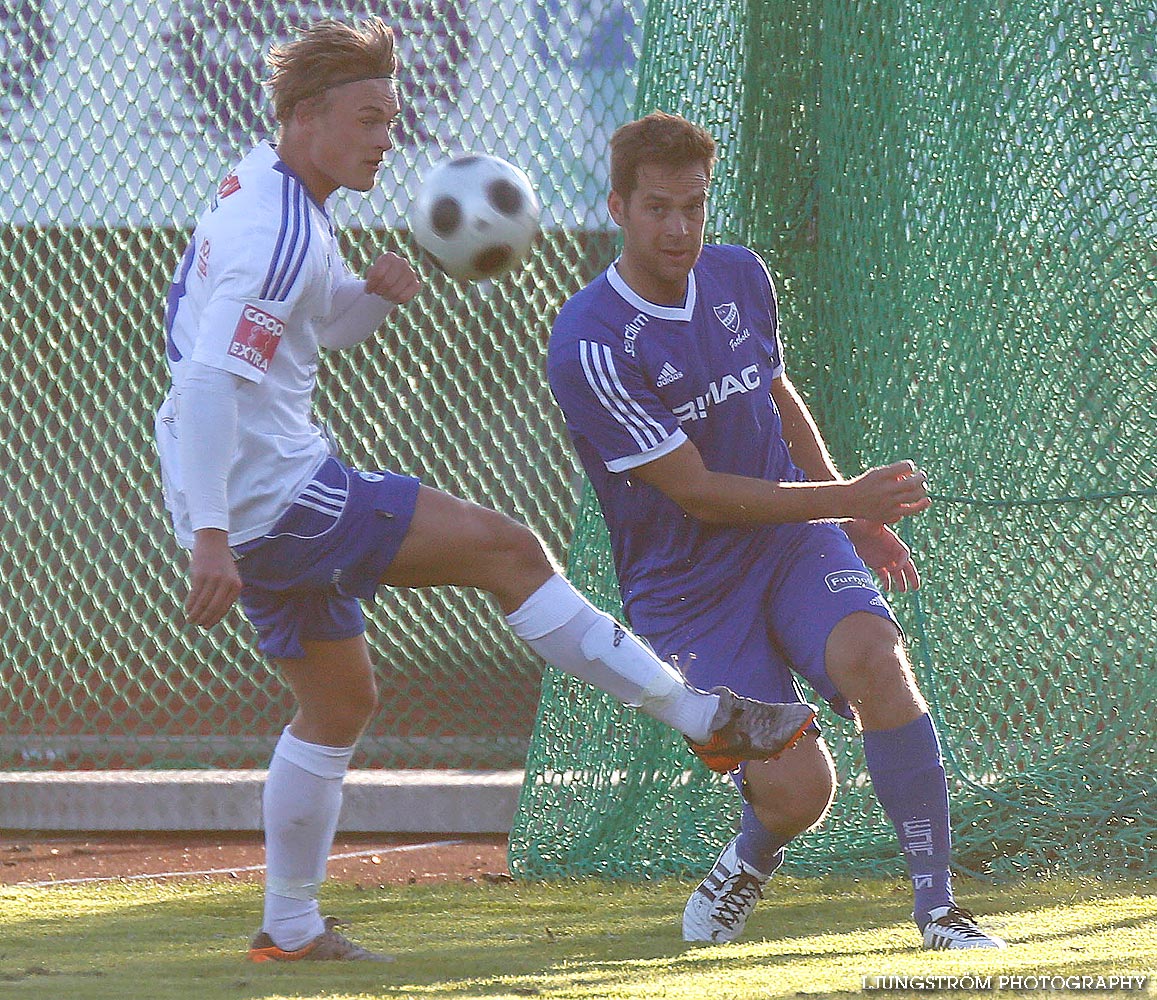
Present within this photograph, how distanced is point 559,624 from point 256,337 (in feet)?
2.96

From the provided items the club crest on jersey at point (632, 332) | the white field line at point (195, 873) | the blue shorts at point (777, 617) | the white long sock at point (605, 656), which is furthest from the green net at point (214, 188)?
the white long sock at point (605, 656)

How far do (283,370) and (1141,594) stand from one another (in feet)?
8.90

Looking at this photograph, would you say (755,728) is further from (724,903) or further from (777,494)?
(724,903)

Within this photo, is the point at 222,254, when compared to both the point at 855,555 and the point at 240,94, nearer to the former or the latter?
the point at 855,555

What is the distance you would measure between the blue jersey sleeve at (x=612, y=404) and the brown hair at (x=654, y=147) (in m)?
0.41

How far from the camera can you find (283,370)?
3.94 meters

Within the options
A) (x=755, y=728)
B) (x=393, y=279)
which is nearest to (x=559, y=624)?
(x=755, y=728)

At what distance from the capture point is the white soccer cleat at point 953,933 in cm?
394

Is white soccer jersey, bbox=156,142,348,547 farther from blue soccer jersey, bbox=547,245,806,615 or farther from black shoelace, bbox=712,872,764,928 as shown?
black shoelace, bbox=712,872,764,928

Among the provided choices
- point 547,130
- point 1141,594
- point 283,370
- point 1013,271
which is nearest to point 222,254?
point 283,370

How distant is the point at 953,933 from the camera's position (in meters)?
3.98

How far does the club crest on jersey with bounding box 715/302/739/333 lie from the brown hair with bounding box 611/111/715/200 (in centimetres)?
32

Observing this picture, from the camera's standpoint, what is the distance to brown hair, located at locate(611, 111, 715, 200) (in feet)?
14.0

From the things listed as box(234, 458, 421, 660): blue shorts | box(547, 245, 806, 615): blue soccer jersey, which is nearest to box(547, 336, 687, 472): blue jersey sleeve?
box(547, 245, 806, 615): blue soccer jersey
